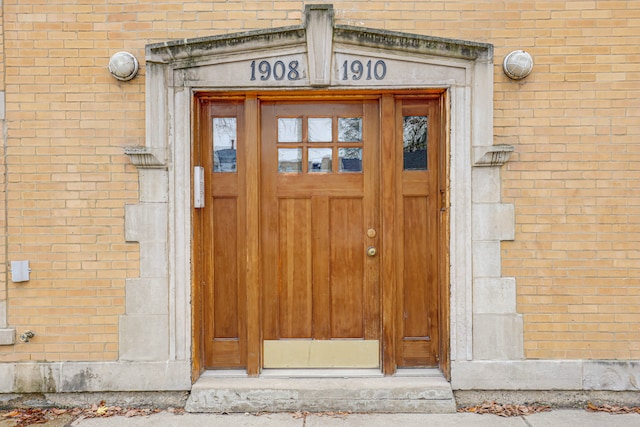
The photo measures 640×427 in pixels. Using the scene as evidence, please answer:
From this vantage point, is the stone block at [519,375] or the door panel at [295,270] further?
the door panel at [295,270]

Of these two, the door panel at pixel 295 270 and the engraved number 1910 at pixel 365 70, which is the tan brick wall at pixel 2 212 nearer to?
the door panel at pixel 295 270

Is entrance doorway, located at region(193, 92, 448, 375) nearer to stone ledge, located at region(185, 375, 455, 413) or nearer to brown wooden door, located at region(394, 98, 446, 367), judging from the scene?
brown wooden door, located at region(394, 98, 446, 367)

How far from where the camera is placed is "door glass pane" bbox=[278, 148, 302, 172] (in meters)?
4.26

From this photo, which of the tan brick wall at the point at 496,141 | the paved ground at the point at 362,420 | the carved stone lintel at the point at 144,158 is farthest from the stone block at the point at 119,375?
the carved stone lintel at the point at 144,158

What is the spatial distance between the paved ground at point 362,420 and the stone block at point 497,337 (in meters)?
0.49

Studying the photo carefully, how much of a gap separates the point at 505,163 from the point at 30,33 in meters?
4.20

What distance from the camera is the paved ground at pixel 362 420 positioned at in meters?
3.66

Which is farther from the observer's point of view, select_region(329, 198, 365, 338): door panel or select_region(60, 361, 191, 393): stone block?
select_region(329, 198, 365, 338): door panel

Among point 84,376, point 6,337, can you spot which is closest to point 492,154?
point 84,376

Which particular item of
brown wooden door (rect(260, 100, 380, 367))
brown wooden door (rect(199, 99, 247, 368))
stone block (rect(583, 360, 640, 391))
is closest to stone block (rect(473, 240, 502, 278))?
brown wooden door (rect(260, 100, 380, 367))

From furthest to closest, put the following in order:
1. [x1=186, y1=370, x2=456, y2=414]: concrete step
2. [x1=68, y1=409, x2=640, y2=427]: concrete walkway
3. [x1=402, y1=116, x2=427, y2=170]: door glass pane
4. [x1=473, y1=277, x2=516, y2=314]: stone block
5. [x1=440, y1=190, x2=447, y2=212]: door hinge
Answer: [x1=402, y1=116, x2=427, y2=170]: door glass pane → [x1=440, y1=190, x2=447, y2=212]: door hinge → [x1=473, y1=277, x2=516, y2=314]: stone block → [x1=186, y1=370, x2=456, y2=414]: concrete step → [x1=68, y1=409, x2=640, y2=427]: concrete walkway

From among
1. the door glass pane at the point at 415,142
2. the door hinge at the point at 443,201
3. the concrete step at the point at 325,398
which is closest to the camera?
the concrete step at the point at 325,398

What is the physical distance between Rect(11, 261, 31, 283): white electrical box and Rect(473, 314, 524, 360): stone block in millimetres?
3837

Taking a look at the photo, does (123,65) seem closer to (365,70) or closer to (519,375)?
(365,70)
